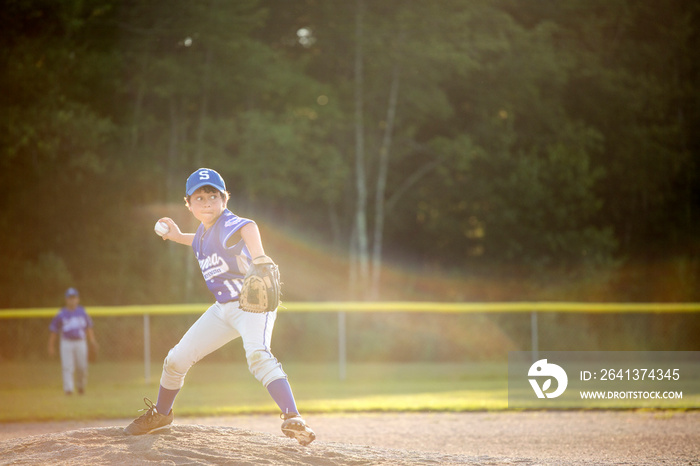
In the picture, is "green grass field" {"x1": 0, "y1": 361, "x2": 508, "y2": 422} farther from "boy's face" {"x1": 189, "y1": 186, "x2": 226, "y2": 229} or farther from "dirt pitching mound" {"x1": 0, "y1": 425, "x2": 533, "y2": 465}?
"boy's face" {"x1": 189, "y1": 186, "x2": 226, "y2": 229}

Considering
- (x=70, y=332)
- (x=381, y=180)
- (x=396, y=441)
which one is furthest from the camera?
(x=381, y=180)

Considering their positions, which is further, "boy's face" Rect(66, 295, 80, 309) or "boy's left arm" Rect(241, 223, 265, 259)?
"boy's face" Rect(66, 295, 80, 309)

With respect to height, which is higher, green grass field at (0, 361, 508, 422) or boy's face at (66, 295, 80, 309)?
boy's face at (66, 295, 80, 309)

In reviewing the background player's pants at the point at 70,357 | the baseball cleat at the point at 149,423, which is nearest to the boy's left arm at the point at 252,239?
the baseball cleat at the point at 149,423

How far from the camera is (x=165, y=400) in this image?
18.4 feet

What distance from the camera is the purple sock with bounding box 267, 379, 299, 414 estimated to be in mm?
5094

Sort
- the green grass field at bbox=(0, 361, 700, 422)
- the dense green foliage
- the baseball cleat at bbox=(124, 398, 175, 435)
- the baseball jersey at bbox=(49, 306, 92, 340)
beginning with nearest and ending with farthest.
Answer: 1. the baseball cleat at bbox=(124, 398, 175, 435)
2. the green grass field at bbox=(0, 361, 700, 422)
3. the baseball jersey at bbox=(49, 306, 92, 340)
4. the dense green foliage

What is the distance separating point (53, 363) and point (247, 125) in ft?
30.9

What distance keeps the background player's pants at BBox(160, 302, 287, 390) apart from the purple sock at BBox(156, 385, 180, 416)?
0.04 meters

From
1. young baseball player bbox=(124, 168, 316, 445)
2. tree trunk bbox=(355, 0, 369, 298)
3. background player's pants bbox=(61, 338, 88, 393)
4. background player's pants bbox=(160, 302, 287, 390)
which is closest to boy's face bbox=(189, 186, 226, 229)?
young baseball player bbox=(124, 168, 316, 445)

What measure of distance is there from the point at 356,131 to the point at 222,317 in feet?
70.5

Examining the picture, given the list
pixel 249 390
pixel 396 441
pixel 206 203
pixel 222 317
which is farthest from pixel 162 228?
pixel 249 390

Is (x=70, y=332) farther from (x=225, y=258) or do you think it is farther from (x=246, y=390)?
(x=225, y=258)

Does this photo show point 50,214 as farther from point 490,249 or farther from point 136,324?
point 490,249
